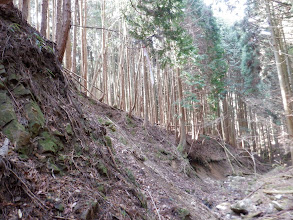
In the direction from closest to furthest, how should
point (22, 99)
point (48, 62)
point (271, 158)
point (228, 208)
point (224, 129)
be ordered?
point (22, 99) < point (48, 62) < point (228, 208) < point (224, 129) < point (271, 158)

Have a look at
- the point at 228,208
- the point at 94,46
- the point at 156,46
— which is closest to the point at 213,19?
the point at 156,46

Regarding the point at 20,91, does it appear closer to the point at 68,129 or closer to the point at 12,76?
the point at 12,76

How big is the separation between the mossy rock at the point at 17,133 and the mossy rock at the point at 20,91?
529mm

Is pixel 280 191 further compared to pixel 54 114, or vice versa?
pixel 280 191

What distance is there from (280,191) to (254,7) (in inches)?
371

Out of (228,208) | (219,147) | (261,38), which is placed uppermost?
(261,38)

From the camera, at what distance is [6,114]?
2.61 meters

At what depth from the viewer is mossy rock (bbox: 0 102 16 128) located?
100 inches

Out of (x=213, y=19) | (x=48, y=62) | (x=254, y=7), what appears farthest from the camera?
(x=213, y=19)

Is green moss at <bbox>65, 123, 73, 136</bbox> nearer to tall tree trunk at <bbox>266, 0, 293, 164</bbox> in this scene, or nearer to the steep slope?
the steep slope

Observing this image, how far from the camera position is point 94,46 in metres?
20.5

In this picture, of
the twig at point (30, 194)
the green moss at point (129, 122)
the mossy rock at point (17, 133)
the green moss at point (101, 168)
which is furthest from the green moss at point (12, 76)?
the green moss at point (129, 122)

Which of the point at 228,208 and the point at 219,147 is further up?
the point at 219,147

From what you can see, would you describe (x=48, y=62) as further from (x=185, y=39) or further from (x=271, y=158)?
(x=271, y=158)
